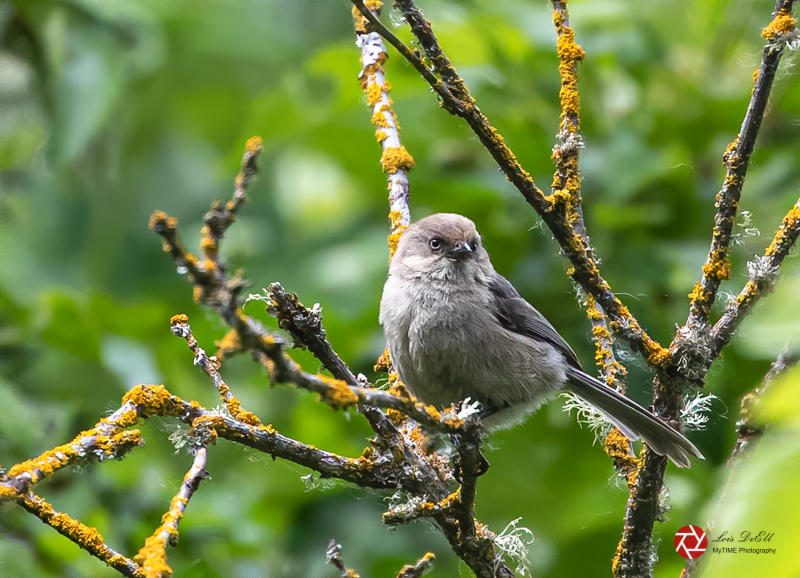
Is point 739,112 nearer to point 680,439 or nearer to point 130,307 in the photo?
point 680,439

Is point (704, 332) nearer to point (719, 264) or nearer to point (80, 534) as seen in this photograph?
point (719, 264)

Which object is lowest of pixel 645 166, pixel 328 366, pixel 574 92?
pixel 328 366

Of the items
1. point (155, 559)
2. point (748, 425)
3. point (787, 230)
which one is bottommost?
point (155, 559)

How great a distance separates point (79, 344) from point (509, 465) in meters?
2.51

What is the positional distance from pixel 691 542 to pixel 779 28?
5.25 feet

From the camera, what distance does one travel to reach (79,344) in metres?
4.68

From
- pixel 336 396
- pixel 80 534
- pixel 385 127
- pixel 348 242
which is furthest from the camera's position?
pixel 348 242

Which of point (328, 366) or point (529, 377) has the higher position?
point (529, 377)

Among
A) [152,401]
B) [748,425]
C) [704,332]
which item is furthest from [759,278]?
[152,401]

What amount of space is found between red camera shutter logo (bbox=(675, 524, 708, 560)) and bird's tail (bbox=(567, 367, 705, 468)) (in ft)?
0.83

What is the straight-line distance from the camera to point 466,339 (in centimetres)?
375

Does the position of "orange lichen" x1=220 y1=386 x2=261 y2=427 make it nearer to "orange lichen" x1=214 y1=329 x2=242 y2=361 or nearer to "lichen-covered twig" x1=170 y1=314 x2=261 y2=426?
"lichen-covered twig" x1=170 y1=314 x2=261 y2=426

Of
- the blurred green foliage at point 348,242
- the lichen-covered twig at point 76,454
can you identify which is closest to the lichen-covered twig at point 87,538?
the lichen-covered twig at point 76,454

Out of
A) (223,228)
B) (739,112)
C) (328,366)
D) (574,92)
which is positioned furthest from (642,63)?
(223,228)
